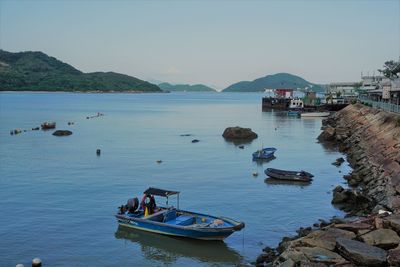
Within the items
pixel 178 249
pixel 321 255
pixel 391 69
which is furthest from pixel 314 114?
pixel 321 255

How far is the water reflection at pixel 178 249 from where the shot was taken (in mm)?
21766

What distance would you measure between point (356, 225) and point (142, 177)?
23351mm

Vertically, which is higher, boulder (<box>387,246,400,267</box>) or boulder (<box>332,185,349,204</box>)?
boulder (<box>387,246,400,267</box>)

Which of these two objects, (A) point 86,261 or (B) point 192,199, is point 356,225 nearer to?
(A) point 86,261

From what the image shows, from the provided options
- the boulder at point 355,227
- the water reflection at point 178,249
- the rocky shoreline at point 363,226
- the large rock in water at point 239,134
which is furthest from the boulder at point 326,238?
the large rock in water at point 239,134

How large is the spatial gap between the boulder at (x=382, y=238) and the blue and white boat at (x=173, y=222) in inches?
281

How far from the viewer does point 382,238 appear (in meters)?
16.6

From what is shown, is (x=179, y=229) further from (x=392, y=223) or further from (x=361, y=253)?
(x=361, y=253)

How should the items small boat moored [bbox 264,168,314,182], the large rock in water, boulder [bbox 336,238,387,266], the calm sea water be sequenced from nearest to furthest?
boulder [bbox 336,238,387,266], the calm sea water, small boat moored [bbox 264,168,314,182], the large rock in water

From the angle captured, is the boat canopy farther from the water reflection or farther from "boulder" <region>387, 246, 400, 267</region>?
"boulder" <region>387, 246, 400, 267</region>

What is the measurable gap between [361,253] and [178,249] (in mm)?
10168

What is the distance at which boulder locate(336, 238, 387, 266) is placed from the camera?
1498 cm

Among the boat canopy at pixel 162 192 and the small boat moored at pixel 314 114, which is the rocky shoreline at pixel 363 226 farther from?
the small boat moored at pixel 314 114

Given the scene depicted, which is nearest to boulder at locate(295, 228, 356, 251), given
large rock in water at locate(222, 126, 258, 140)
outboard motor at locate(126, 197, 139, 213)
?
outboard motor at locate(126, 197, 139, 213)
